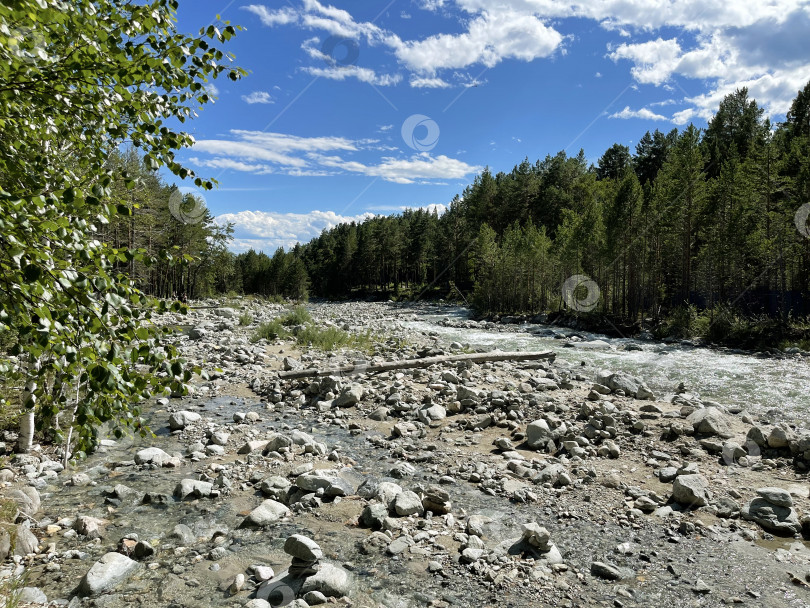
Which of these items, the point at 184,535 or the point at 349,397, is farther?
the point at 349,397

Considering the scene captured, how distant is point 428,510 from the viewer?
588cm

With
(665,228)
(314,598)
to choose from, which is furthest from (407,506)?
(665,228)

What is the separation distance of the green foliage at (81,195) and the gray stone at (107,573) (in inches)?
104

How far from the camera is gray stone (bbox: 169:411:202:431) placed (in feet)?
30.1

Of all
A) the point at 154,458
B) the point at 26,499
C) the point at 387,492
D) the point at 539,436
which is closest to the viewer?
the point at 26,499

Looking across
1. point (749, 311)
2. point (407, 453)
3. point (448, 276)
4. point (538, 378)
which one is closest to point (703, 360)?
point (538, 378)

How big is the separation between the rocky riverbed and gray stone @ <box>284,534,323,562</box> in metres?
0.02

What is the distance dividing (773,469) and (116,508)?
9551mm

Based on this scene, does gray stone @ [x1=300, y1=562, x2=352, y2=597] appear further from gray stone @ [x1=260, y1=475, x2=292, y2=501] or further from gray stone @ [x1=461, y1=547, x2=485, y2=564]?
gray stone @ [x1=260, y1=475, x2=292, y2=501]

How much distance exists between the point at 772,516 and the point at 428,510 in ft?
13.8

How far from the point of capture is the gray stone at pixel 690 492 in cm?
603

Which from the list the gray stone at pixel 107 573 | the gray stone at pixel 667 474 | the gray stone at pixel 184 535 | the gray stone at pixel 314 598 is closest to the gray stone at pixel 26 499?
the gray stone at pixel 107 573

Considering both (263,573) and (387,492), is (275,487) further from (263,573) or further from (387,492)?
(263,573)

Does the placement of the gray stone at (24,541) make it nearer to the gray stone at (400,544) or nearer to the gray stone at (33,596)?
the gray stone at (33,596)
